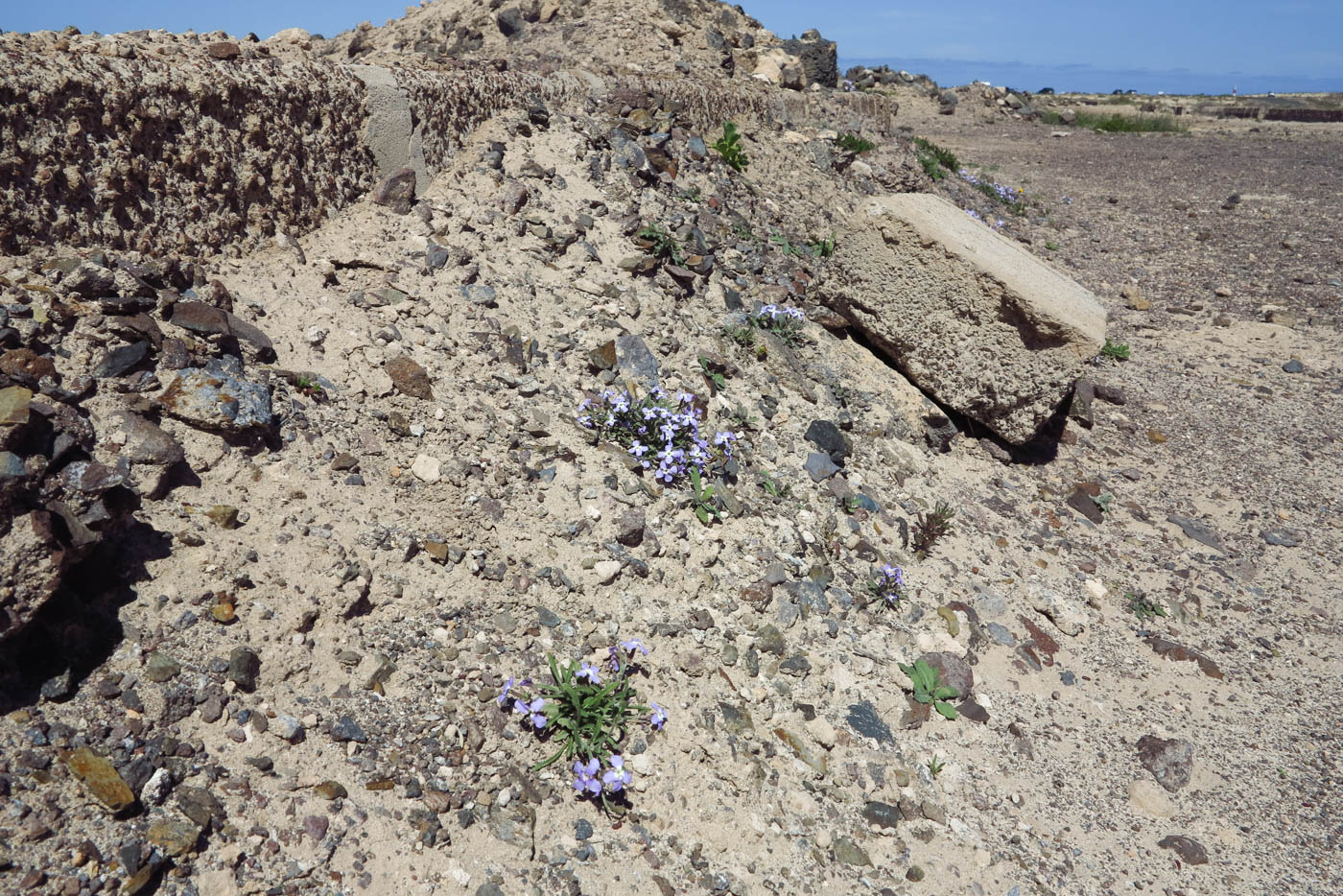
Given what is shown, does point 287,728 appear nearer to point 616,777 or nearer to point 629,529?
point 616,777

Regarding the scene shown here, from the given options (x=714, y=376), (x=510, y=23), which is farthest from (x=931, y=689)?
Result: (x=510, y=23)

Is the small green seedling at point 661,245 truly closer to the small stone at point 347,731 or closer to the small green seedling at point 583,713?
the small green seedling at point 583,713

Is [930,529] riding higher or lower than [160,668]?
lower

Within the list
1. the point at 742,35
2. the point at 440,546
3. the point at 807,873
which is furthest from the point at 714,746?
the point at 742,35

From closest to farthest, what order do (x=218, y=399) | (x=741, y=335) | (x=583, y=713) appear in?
(x=583, y=713)
(x=218, y=399)
(x=741, y=335)

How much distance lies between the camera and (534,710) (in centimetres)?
282

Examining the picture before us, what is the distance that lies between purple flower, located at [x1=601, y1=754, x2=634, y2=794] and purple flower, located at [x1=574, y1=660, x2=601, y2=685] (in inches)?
11.0

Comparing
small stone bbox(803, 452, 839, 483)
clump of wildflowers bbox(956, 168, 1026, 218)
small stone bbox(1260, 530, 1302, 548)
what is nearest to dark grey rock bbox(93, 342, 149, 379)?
small stone bbox(803, 452, 839, 483)

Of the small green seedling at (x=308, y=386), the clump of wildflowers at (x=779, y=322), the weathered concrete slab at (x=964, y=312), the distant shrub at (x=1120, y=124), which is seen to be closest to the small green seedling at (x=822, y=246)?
the weathered concrete slab at (x=964, y=312)

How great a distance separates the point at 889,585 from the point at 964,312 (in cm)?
190

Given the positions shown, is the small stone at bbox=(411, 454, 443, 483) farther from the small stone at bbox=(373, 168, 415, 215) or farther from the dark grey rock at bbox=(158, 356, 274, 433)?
the small stone at bbox=(373, 168, 415, 215)

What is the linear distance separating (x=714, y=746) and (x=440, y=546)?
1.29 m

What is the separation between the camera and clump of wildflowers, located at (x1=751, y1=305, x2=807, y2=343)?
5.12 meters

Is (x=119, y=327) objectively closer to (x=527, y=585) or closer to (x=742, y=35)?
(x=527, y=585)
